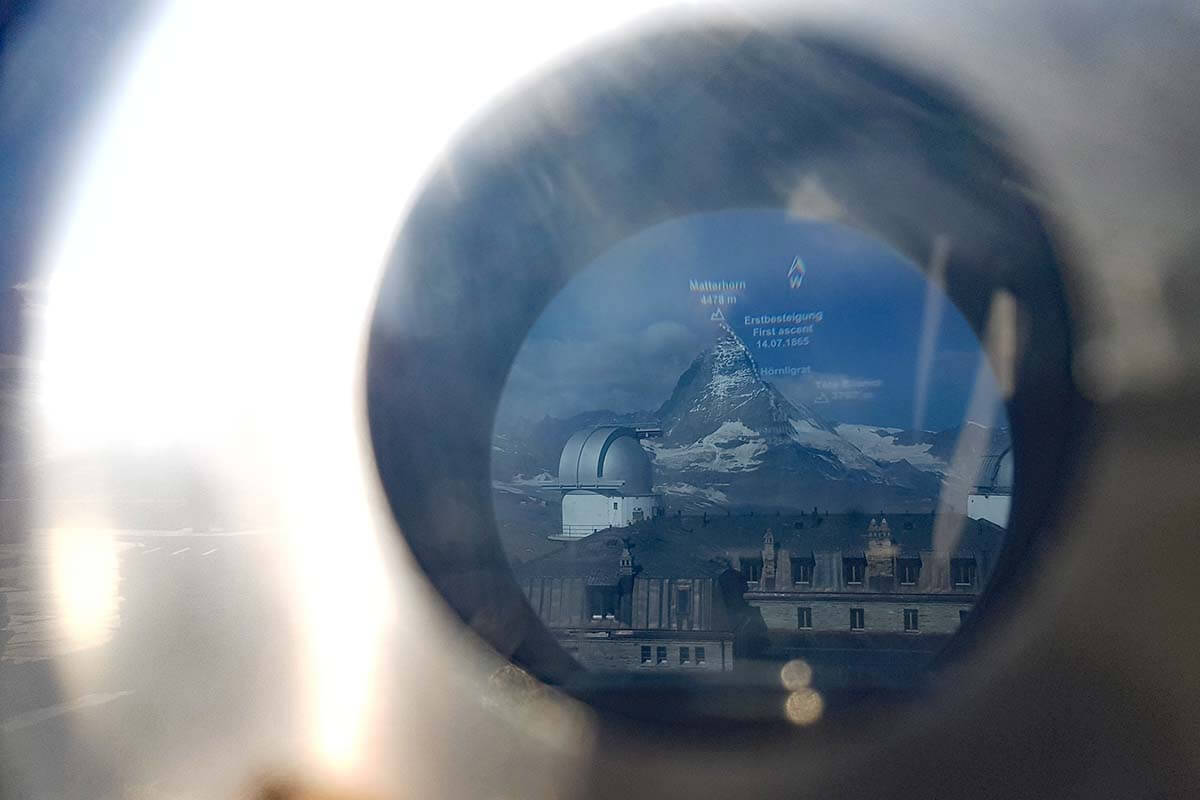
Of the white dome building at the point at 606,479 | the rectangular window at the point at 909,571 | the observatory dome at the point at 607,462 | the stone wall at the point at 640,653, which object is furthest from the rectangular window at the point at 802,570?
the observatory dome at the point at 607,462

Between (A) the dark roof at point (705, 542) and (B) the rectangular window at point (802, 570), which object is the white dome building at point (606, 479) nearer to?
(A) the dark roof at point (705, 542)

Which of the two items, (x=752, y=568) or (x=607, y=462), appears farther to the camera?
(x=607, y=462)

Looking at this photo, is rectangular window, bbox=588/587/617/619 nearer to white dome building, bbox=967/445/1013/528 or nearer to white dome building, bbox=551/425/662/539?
white dome building, bbox=551/425/662/539

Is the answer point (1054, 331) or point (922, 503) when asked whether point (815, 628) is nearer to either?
point (922, 503)

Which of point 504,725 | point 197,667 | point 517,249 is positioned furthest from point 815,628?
point 197,667

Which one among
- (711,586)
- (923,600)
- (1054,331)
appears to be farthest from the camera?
(711,586)

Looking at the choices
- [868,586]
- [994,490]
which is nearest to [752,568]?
[868,586]

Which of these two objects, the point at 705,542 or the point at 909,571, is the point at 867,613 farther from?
the point at 705,542
